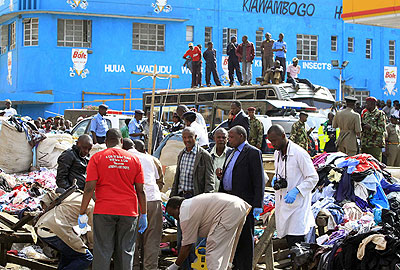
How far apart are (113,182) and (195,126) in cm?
414

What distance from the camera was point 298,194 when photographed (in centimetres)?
789

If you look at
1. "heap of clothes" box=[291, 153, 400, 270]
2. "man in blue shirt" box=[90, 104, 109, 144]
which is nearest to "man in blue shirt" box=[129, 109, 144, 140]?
"man in blue shirt" box=[90, 104, 109, 144]

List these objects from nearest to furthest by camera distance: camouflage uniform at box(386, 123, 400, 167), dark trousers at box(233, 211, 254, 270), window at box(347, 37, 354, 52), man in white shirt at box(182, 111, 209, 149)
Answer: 1. dark trousers at box(233, 211, 254, 270)
2. man in white shirt at box(182, 111, 209, 149)
3. camouflage uniform at box(386, 123, 400, 167)
4. window at box(347, 37, 354, 52)

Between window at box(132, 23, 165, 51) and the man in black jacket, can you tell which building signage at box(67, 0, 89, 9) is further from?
the man in black jacket

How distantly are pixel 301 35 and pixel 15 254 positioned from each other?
32.1 m

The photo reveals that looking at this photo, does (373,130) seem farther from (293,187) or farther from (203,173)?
(293,187)

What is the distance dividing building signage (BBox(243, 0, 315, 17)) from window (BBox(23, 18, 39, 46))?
11797 millimetres

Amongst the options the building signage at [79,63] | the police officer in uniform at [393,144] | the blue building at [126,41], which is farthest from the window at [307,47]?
the police officer in uniform at [393,144]

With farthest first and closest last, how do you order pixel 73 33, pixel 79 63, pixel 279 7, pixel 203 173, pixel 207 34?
pixel 279 7, pixel 207 34, pixel 73 33, pixel 79 63, pixel 203 173

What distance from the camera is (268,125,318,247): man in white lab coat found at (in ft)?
25.9

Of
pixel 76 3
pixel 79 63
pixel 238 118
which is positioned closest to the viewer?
pixel 238 118

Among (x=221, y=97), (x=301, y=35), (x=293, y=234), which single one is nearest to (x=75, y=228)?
(x=293, y=234)

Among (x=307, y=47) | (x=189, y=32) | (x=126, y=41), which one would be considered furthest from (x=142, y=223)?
(x=307, y=47)

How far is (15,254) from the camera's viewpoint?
30.8 feet
